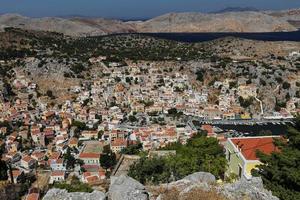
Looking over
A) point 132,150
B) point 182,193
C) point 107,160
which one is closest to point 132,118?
point 107,160

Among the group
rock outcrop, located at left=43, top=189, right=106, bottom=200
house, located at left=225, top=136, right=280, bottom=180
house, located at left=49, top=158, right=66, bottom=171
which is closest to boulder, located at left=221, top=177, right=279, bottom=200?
rock outcrop, located at left=43, top=189, right=106, bottom=200

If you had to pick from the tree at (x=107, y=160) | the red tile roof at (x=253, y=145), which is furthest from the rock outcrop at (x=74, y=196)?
the tree at (x=107, y=160)

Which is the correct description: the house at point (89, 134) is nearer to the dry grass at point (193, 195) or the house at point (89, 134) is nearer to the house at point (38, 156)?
the house at point (38, 156)

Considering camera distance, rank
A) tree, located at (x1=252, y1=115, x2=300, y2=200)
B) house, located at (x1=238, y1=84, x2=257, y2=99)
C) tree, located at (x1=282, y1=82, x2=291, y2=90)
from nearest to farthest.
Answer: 1. tree, located at (x1=252, y1=115, x2=300, y2=200)
2. house, located at (x1=238, y1=84, x2=257, y2=99)
3. tree, located at (x1=282, y1=82, x2=291, y2=90)

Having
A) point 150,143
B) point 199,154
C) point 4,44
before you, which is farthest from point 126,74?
point 199,154

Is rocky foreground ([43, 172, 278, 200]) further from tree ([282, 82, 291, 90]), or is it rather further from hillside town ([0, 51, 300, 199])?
tree ([282, 82, 291, 90])

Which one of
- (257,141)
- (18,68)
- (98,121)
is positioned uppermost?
(257,141)

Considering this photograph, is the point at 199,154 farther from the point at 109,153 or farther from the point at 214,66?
the point at 214,66
